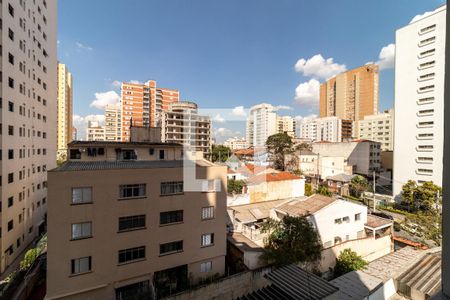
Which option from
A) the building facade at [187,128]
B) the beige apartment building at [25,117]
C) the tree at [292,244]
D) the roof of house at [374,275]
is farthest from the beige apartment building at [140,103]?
the roof of house at [374,275]

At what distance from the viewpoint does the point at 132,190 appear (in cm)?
1123

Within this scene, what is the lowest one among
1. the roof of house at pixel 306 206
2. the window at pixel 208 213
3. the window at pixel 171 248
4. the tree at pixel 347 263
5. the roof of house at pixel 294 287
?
the tree at pixel 347 263

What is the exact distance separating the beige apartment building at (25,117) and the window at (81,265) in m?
14.1

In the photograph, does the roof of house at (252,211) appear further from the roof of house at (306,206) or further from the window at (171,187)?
the window at (171,187)

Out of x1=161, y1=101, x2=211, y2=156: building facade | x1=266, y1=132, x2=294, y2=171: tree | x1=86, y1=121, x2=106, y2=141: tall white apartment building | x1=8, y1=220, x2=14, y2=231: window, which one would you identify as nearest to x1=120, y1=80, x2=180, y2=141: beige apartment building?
x1=161, y1=101, x2=211, y2=156: building facade

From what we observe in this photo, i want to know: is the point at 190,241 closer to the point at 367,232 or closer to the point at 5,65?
the point at 367,232

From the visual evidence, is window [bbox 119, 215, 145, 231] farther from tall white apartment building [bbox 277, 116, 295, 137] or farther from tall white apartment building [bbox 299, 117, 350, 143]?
tall white apartment building [bbox 277, 116, 295, 137]

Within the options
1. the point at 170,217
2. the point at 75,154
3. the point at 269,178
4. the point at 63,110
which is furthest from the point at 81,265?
the point at 63,110

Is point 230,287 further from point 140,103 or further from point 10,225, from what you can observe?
point 140,103

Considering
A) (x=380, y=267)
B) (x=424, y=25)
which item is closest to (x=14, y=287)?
(x=380, y=267)

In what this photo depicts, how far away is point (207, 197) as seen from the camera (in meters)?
13.1

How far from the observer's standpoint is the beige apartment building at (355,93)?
282 feet

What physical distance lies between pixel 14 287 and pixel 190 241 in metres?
10.2

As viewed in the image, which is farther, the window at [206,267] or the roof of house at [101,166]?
the window at [206,267]
